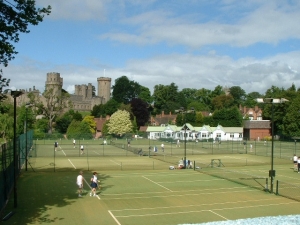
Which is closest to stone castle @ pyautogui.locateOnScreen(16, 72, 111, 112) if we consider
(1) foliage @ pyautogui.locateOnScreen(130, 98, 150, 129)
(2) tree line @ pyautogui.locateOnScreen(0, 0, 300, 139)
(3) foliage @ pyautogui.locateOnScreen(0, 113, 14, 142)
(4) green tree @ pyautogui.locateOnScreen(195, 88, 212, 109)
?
(2) tree line @ pyautogui.locateOnScreen(0, 0, 300, 139)

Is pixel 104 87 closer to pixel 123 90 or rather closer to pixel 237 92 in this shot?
pixel 123 90

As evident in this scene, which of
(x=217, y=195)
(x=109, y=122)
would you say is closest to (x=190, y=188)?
(x=217, y=195)

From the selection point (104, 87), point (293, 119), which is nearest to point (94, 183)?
point (293, 119)

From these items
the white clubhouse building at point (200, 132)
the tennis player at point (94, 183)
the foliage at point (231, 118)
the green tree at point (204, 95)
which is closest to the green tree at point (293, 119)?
the white clubhouse building at point (200, 132)

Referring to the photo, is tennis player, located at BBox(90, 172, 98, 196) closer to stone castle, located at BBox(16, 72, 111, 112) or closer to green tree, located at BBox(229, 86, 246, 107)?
stone castle, located at BBox(16, 72, 111, 112)

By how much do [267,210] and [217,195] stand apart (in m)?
4.53

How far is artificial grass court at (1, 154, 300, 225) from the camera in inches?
727

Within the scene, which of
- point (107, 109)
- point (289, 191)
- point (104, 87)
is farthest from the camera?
point (104, 87)

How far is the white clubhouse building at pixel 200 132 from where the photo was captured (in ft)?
326

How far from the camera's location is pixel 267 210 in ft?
65.7

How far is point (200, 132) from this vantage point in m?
102

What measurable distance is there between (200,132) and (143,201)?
265 ft

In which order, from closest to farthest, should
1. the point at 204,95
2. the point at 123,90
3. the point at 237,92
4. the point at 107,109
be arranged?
the point at 107,109, the point at 123,90, the point at 204,95, the point at 237,92

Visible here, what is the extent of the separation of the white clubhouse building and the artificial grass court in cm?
6600
